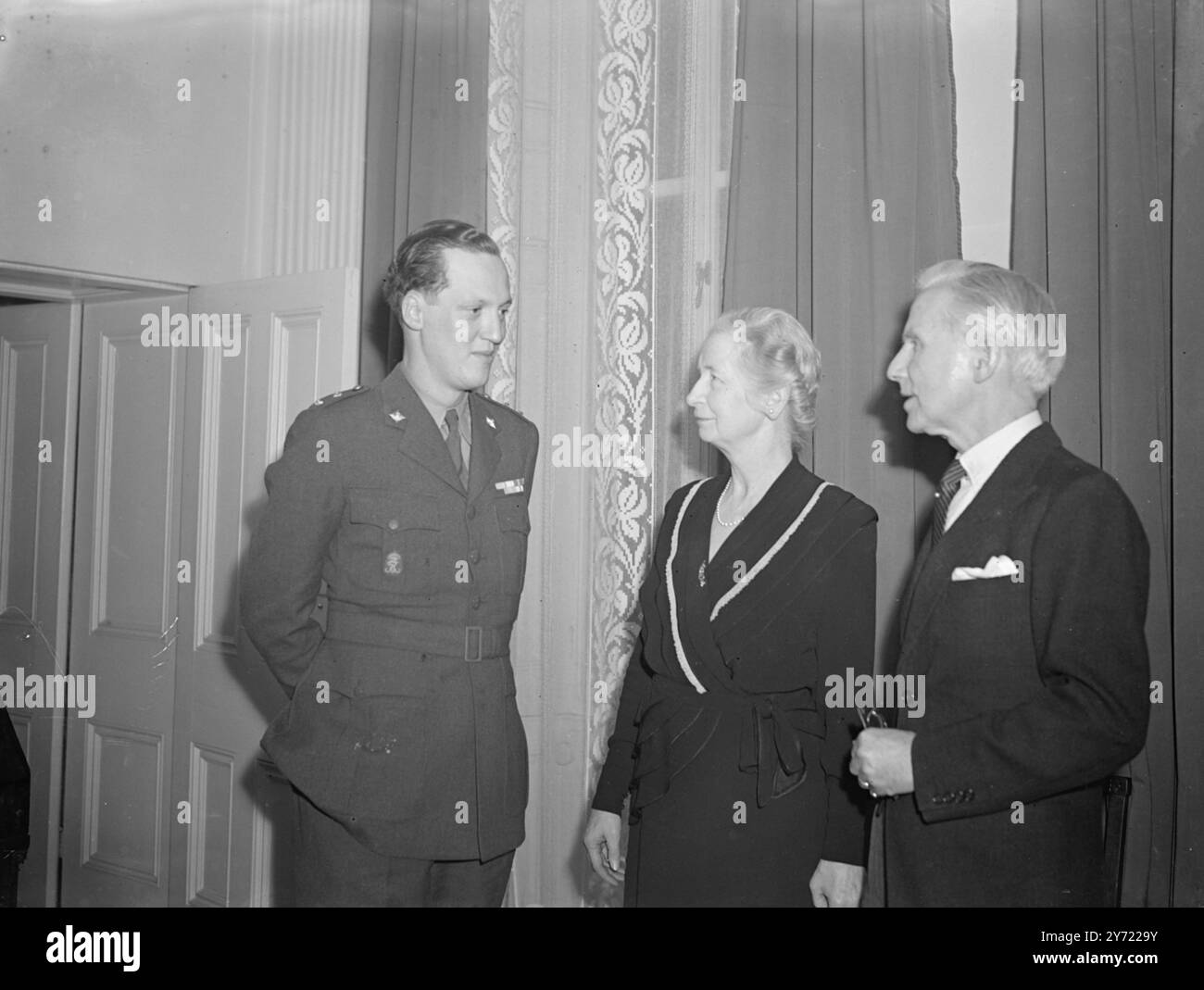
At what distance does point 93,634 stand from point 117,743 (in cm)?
35

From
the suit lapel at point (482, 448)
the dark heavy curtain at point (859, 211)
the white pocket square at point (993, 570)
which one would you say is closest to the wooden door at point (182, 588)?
the suit lapel at point (482, 448)

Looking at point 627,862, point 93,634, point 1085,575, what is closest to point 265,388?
point 93,634

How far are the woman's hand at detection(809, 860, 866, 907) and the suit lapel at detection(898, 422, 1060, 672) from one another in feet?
1.16

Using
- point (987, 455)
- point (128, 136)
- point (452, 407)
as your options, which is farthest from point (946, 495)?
point (128, 136)

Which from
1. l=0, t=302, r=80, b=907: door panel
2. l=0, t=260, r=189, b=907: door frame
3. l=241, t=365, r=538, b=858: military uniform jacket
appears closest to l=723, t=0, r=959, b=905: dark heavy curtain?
l=241, t=365, r=538, b=858: military uniform jacket

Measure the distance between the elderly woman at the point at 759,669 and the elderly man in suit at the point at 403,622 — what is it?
30 cm

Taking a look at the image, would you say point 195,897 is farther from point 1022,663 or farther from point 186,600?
point 1022,663

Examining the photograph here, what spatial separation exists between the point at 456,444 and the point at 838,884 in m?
1.02

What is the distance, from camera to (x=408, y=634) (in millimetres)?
2027

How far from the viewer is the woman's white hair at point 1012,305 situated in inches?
67.8

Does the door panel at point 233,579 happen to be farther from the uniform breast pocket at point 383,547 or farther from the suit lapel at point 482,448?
the uniform breast pocket at point 383,547

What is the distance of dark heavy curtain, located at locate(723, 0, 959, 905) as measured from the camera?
2305 millimetres

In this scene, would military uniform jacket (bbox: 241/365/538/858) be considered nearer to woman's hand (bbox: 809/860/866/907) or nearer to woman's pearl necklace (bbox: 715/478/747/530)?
woman's pearl necklace (bbox: 715/478/747/530)
